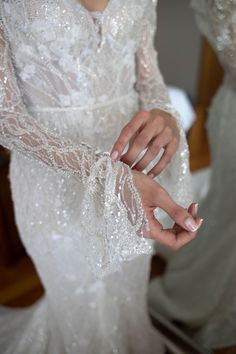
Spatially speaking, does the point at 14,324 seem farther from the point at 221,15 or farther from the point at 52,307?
the point at 221,15

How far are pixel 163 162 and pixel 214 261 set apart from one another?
2.08 ft

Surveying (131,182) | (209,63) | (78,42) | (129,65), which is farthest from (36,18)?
(209,63)

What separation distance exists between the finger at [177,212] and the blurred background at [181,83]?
96cm

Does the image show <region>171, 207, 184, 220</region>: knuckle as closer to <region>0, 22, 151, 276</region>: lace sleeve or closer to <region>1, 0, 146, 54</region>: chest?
<region>0, 22, 151, 276</region>: lace sleeve

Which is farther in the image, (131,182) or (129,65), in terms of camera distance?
(129,65)

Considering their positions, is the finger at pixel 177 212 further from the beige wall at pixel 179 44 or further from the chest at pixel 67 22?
the beige wall at pixel 179 44

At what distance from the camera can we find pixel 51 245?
881mm

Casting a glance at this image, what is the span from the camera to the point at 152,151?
0.73m

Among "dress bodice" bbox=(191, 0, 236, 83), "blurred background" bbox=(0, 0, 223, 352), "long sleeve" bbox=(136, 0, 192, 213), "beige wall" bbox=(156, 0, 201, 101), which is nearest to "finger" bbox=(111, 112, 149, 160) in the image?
"long sleeve" bbox=(136, 0, 192, 213)

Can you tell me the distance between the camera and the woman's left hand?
70cm

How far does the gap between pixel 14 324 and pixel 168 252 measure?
65cm

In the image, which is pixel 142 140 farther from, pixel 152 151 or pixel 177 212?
pixel 177 212

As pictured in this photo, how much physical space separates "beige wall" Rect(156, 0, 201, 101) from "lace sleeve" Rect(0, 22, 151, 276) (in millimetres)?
1492

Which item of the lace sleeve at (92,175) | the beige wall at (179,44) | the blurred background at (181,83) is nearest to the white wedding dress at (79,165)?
the lace sleeve at (92,175)
